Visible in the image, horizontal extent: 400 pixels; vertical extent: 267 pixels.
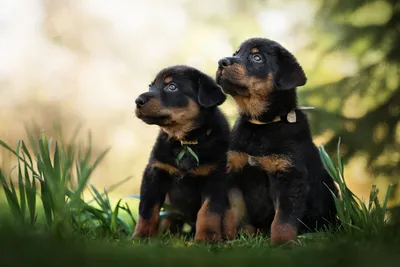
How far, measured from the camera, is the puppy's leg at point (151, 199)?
4141 millimetres

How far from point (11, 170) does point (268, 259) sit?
6.60ft

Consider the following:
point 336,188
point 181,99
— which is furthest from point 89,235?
point 336,188

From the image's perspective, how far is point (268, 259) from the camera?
100 inches

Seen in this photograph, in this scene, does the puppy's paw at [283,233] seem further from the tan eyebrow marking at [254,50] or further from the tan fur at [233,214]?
the tan eyebrow marking at [254,50]

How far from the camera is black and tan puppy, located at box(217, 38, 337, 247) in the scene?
12.6 ft

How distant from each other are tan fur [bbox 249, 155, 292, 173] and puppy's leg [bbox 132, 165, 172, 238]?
0.74m

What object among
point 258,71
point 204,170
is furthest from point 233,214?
point 258,71

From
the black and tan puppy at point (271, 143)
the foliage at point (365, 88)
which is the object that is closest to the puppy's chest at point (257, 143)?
the black and tan puppy at point (271, 143)

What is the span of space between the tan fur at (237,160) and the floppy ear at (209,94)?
421mm

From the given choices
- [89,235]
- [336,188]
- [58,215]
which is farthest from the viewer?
[336,188]

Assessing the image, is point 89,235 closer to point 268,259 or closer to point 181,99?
point 181,99

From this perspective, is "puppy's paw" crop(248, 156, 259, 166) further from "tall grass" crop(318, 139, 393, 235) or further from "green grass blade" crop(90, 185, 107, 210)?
"green grass blade" crop(90, 185, 107, 210)

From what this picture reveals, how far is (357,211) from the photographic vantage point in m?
3.87

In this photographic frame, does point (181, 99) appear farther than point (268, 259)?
Yes
